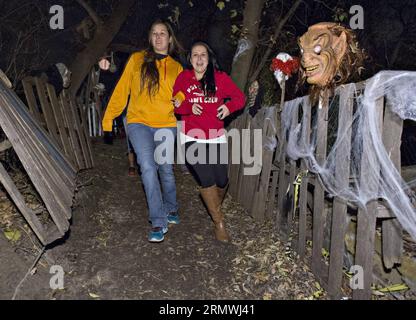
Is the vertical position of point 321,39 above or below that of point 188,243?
above

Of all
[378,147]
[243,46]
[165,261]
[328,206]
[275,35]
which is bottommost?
[165,261]

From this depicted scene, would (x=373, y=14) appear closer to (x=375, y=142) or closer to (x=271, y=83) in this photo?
(x=271, y=83)

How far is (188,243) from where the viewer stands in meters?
3.94

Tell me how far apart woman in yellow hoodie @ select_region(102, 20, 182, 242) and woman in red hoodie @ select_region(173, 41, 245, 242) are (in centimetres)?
16

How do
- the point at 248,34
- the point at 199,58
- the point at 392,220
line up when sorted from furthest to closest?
the point at 248,34
the point at 199,58
the point at 392,220

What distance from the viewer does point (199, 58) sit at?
385cm

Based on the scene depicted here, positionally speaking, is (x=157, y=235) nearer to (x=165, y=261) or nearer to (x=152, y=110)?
(x=165, y=261)

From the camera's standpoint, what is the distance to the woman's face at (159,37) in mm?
3912

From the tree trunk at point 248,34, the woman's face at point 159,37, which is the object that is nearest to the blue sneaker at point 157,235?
the woman's face at point 159,37

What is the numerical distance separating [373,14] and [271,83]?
548 centimetres

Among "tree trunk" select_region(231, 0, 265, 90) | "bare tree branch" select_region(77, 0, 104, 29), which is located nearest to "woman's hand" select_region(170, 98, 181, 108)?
"tree trunk" select_region(231, 0, 265, 90)

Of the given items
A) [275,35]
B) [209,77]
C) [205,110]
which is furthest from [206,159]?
[275,35]

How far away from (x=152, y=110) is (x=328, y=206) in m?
2.15

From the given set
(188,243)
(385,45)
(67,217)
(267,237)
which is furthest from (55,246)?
A: (385,45)
